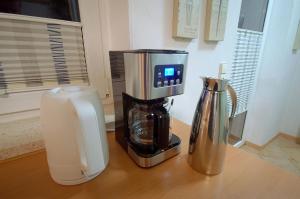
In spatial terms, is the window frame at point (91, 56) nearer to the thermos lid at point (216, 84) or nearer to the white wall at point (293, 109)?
the thermos lid at point (216, 84)

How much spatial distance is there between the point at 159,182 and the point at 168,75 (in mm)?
311

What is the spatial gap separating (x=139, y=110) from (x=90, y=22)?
1.61 feet

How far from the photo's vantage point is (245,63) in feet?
5.02

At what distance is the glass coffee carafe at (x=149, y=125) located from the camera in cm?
50

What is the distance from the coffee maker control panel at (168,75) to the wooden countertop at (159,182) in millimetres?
271

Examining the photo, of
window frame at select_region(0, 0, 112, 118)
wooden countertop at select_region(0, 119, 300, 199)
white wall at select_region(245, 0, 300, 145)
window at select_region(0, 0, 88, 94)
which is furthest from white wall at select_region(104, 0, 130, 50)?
white wall at select_region(245, 0, 300, 145)

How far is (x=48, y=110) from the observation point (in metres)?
0.40

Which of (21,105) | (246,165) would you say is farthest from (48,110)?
(246,165)

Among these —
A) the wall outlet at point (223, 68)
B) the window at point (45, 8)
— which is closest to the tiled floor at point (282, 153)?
the wall outlet at point (223, 68)

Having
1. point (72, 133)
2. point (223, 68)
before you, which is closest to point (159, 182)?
point (72, 133)

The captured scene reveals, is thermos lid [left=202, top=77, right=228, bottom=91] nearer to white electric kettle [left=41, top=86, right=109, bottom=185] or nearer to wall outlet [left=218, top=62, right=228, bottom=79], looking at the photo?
white electric kettle [left=41, top=86, right=109, bottom=185]

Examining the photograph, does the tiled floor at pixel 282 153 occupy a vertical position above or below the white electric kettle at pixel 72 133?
below

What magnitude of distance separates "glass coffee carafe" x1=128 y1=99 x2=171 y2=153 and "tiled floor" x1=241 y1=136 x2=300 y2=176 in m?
1.89

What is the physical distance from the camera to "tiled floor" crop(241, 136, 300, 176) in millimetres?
1798
